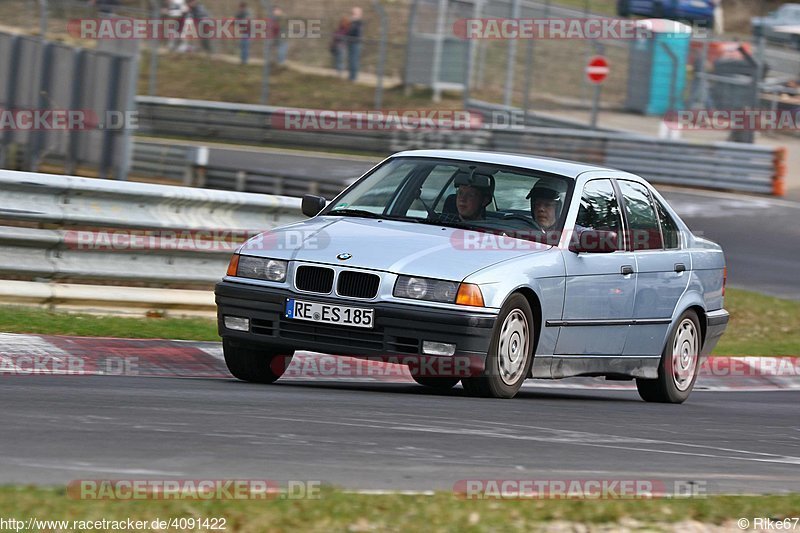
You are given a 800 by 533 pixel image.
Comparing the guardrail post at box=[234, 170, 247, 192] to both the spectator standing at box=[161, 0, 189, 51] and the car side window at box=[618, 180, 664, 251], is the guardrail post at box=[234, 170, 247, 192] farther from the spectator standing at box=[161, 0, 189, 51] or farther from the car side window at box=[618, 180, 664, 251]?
the car side window at box=[618, 180, 664, 251]

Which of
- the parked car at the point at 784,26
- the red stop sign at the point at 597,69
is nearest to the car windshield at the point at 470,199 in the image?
the red stop sign at the point at 597,69

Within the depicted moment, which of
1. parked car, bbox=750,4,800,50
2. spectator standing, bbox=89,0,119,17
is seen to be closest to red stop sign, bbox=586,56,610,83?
parked car, bbox=750,4,800,50

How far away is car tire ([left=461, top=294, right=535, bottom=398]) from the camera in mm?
7809

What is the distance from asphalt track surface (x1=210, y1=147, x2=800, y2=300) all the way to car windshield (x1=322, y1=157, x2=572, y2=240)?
8.67 metres

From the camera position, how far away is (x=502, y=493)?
5090 mm

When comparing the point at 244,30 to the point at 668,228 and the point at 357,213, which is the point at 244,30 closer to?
the point at 668,228

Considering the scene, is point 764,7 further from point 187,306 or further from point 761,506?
point 761,506

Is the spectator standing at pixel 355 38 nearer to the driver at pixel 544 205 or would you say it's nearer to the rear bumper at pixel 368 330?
the driver at pixel 544 205

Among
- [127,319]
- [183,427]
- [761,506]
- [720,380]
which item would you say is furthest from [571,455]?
[720,380]

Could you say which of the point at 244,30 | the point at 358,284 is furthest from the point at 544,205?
the point at 244,30

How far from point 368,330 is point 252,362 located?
3.34 ft

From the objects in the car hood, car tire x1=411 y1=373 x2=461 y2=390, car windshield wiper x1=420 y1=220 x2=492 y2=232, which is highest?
car windshield wiper x1=420 y1=220 x2=492 y2=232

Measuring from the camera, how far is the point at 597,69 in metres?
29.5

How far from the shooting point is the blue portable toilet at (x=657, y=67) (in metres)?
28.7
